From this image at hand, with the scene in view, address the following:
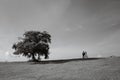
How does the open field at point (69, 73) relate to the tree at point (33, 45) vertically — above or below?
below

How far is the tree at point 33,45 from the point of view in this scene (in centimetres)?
3709

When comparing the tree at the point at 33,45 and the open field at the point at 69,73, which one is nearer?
the open field at the point at 69,73

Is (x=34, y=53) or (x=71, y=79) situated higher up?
(x=34, y=53)

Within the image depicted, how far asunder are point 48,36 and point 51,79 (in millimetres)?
28189

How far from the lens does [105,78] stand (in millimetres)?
12023

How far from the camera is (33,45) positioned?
121 feet

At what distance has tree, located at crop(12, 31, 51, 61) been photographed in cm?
3709

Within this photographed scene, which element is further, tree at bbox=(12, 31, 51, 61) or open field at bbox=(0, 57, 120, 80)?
tree at bbox=(12, 31, 51, 61)

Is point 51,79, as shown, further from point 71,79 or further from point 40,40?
Answer: point 40,40

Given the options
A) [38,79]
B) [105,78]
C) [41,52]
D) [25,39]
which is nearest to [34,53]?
[41,52]

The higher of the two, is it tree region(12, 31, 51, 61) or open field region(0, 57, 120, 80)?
tree region(12, 31, 51, 61)

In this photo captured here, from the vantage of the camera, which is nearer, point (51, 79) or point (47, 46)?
point (51, 79)

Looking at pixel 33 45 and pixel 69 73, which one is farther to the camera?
pixel 33 45

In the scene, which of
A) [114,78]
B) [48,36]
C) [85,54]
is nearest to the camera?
[114,78]
